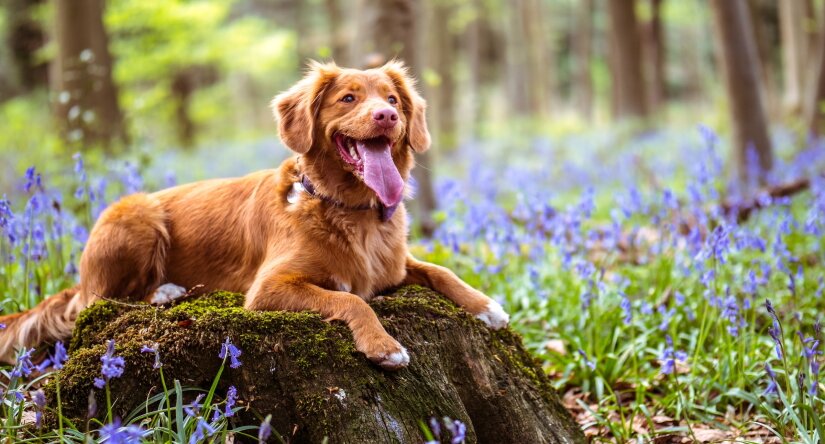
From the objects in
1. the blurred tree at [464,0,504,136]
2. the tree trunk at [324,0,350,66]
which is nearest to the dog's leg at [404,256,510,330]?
the tree trunk at [324,0,350,66]

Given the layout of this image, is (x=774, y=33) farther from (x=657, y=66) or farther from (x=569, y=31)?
(x=569, y=31)

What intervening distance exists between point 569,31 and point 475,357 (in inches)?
1621

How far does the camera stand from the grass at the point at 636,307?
3.11 m

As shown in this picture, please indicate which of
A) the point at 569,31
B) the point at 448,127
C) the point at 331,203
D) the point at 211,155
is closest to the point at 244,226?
the point at 331,203

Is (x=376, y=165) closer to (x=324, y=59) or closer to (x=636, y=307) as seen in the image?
(x=636, y=307)

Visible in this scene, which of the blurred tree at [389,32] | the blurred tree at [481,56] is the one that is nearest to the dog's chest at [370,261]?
the blurred tree at [389,32]

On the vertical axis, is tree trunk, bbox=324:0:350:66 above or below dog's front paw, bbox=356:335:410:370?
above

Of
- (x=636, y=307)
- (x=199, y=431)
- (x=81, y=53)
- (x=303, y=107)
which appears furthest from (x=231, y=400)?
(x=81, y=53)

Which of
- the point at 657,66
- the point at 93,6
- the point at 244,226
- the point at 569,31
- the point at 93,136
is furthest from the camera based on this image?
the point at 569,31

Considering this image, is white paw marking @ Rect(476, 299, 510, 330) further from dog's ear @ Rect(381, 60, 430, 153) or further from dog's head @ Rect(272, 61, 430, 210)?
dog's ear @ Rect(381, 60, 430, 153)

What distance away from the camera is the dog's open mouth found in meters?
3.20

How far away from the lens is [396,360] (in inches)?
107

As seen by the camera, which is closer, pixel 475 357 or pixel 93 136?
pixel 475 357

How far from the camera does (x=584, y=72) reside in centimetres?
2781
